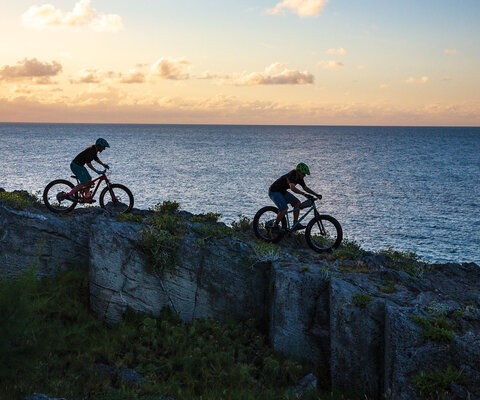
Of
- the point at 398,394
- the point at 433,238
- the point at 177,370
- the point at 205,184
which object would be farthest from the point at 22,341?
the point at 205,184

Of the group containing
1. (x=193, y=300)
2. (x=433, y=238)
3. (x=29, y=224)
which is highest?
(x=29, y=224)

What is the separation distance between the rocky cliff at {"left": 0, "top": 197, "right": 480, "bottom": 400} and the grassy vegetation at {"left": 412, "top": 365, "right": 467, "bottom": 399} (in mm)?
22

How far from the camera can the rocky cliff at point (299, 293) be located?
1212 cm

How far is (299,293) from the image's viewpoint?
47.6ft

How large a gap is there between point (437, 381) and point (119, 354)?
7923 mm

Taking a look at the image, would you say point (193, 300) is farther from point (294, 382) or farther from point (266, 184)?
point (266, 184)

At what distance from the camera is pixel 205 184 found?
74.4 m

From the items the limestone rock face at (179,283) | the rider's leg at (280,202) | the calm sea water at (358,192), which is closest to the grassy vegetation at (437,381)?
the limestone rock face at (179,283)

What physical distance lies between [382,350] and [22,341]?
8616mm

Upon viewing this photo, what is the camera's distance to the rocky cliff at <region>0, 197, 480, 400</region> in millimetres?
12117

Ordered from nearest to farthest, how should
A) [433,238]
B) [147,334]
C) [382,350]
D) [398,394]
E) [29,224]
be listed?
[398,394] → [382,350] → [147,334] → [29,224] → [433,238]

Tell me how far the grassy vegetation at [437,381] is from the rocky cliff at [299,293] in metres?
0.02

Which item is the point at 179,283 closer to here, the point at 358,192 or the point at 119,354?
the point at 119,354

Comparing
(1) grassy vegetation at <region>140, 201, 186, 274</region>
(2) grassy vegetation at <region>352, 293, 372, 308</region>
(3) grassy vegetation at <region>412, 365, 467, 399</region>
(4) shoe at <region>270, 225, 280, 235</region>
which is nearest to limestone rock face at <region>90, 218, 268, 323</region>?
(1) grassy vegetation at <region>140, 201, 186, 274</region>
